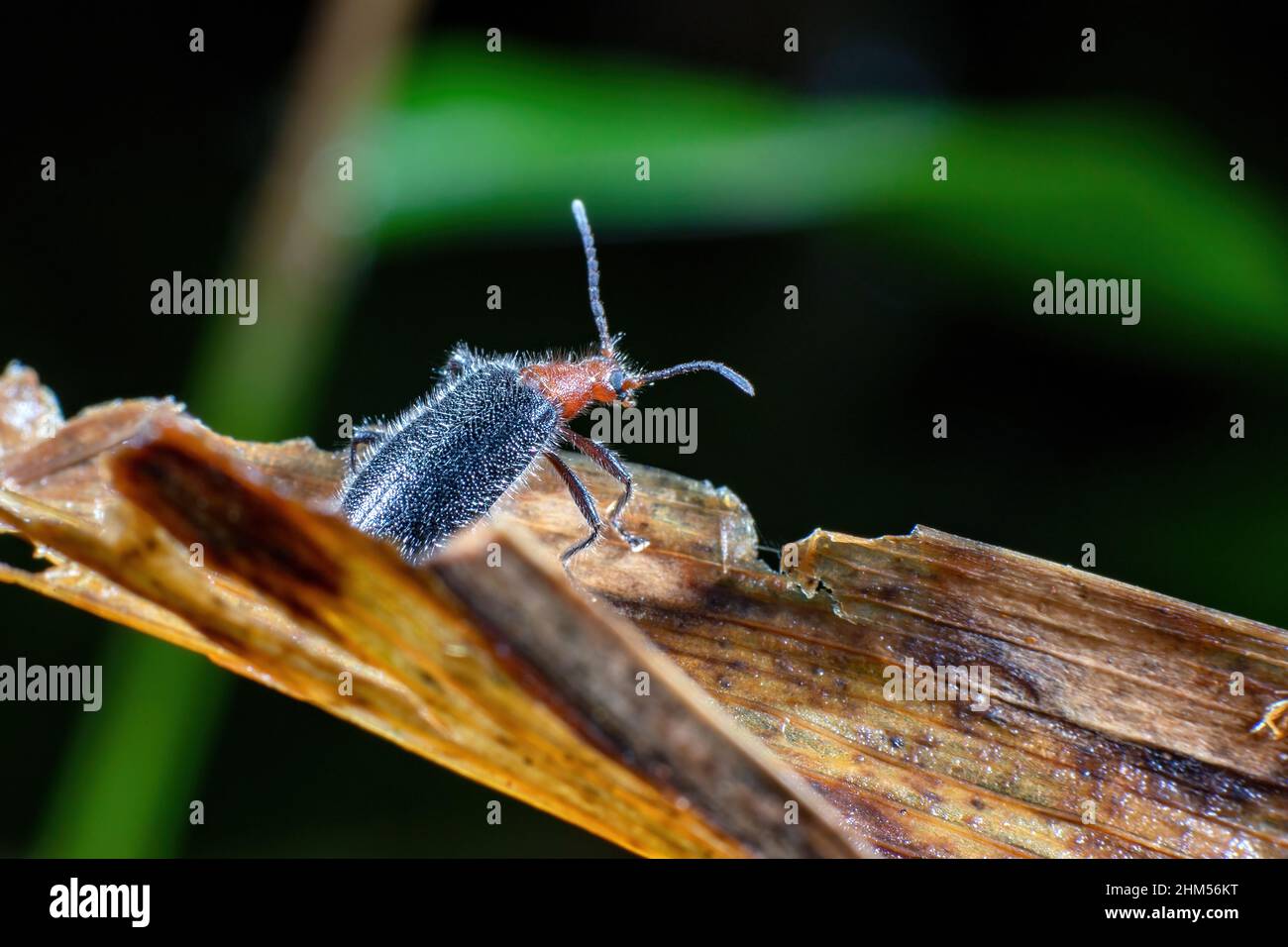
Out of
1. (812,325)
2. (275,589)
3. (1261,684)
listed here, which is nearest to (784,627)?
(1261,684)

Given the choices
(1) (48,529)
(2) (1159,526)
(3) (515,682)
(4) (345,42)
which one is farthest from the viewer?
(4) (345,42)

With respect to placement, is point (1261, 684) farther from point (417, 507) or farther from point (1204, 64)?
point (1204, 64)

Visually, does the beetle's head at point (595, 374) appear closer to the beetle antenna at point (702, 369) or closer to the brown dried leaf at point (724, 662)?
the beetle antenna at point (702, 369)

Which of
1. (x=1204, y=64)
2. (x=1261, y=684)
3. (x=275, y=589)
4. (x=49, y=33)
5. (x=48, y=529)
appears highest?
(x=49, y=33)

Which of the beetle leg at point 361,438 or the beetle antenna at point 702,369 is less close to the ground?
the beetle antenna at point 702,369

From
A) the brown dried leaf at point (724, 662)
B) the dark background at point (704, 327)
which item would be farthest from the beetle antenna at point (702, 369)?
the brown dried leaf at point (724, 662)

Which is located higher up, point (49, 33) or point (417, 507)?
point (49, 33)

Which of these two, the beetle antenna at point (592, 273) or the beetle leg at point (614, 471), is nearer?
the beetle leg at point (614, 471)
